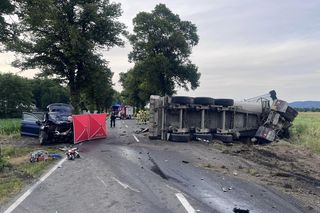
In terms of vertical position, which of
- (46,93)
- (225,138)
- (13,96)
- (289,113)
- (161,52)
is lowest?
(225,138)

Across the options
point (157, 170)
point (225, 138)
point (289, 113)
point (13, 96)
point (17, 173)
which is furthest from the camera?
point (13, 96)

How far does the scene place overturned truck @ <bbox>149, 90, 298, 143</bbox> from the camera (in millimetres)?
22344

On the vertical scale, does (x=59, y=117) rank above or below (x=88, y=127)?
above

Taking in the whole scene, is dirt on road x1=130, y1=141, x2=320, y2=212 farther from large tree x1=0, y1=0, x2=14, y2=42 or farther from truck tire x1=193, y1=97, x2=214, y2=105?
large tree x1=0, y1=0, x2=14, y2=42

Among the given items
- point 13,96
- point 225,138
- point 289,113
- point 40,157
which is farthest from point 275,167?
point 13,96

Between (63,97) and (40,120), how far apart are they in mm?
108926

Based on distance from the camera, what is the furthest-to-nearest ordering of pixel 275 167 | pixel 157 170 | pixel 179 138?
1. pixel 179 138
2. pixel 275 167
3. pixel 157 170

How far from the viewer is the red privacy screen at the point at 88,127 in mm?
21188

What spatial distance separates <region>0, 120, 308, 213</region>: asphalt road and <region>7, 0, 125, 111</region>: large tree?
2151cm

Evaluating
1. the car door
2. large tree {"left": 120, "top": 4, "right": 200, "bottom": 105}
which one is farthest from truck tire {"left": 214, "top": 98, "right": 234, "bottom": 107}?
large tree {"left": 120, "top": 4, "right": 200, "bottom": 105}

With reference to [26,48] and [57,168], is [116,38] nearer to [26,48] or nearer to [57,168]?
[26,48]

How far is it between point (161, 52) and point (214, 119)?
33.9m

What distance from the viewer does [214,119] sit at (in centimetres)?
2322

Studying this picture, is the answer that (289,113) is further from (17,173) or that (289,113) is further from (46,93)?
(46,93)
